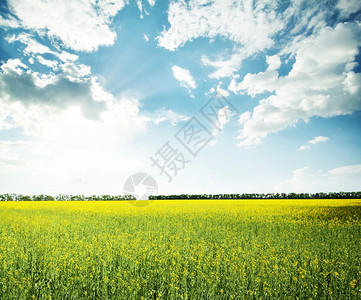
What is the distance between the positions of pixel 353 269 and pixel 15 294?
8.70m

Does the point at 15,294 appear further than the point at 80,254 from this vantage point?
No

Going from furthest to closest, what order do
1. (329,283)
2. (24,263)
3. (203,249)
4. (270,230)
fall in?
(270,230) → (203,249) → (24,263) → (329,283)

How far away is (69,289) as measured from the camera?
16.1 feet

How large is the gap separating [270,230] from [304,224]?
11.4 ft

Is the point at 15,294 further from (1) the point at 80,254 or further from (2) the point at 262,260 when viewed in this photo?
(2) the point at 262,260

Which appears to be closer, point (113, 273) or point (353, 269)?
point (113, 273)

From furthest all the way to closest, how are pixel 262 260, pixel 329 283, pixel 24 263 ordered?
1. pixel 262 260
2. pixel 24 263
3. pixel 329 283

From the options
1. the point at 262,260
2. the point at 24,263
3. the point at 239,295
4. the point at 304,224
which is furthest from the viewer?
the point at 304,224

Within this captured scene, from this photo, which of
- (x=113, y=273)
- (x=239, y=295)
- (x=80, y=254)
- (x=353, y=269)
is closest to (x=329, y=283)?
(x=353, y=269)

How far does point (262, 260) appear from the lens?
6.45 meters

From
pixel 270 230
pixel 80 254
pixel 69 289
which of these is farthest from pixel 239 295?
pixel 270 230

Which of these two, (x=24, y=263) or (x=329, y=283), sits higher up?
(x=24, y=263)

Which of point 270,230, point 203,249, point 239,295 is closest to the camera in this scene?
point 239,295

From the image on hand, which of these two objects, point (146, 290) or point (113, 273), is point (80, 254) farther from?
point (146, 290)
